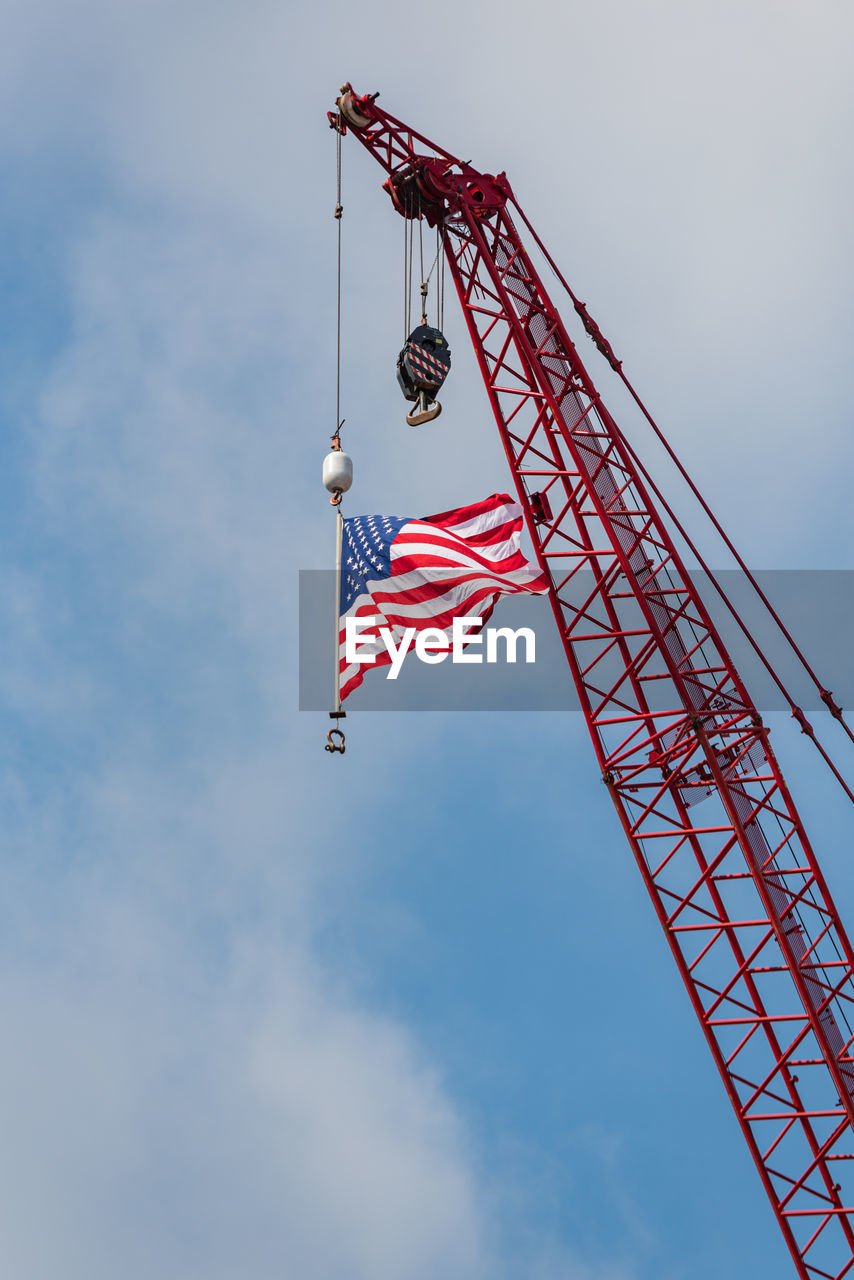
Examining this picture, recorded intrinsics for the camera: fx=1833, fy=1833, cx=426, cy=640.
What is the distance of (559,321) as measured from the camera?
163 feet

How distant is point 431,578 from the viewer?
48.2m

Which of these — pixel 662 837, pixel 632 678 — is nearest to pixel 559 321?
pixel 632 678

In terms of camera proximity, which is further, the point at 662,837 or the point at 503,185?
the point at 503,185

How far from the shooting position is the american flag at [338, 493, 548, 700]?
48.1 metres

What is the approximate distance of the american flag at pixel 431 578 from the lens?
158ft

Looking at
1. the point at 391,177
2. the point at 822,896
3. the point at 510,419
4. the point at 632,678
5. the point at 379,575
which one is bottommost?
the point at 822,896

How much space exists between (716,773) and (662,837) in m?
2.19

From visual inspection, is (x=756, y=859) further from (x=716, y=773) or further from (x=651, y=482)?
(x=651, y=482)

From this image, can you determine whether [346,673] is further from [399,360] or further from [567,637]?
[399,360]

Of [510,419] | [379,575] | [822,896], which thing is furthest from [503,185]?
[822,896]

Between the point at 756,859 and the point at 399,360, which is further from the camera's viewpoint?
the point at 399,360

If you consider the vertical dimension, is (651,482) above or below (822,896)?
above

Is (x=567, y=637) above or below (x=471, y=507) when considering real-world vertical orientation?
below

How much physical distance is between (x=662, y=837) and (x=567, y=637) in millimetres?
5717
